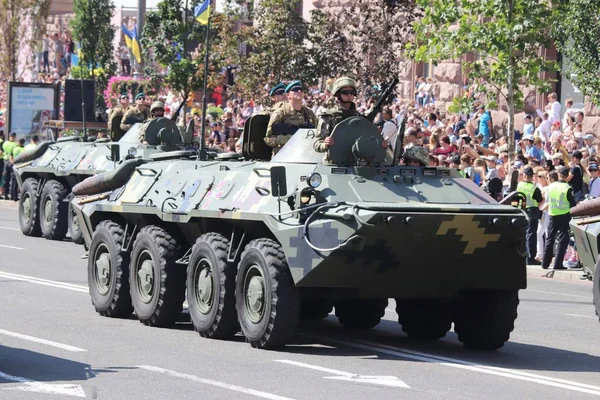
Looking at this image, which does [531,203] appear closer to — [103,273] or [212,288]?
[103,273]

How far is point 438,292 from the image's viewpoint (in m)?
13.2

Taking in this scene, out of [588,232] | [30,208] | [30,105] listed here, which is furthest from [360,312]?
[30,105]

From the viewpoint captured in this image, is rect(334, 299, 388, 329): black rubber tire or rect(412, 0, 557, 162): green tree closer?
rect(334, 299, 388, 329): black rubber tire

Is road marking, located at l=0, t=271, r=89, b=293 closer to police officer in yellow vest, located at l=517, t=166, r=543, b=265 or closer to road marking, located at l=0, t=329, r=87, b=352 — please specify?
road marking, located at l=0, t=329, r=87, b=352

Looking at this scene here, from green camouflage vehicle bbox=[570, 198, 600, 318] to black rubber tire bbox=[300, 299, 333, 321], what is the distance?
10.0ft

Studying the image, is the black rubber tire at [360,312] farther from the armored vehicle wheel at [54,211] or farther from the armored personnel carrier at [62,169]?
the armored vehicle wheel at [54,211]

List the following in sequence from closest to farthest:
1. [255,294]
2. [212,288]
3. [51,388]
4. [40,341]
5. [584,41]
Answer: [51,388] → [255,294] → [40,341] → [212,288] → [584,41]

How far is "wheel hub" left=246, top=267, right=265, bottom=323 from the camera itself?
43.3ft

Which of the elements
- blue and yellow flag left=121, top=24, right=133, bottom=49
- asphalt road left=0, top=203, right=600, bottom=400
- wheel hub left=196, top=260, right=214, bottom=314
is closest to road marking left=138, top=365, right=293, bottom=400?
asphalt road left=0, top=203, right=600, bottom=400

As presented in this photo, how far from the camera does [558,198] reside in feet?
76.5

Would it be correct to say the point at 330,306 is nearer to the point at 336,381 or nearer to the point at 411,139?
the point at 336,381

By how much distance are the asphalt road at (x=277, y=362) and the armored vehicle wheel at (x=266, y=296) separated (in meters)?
0.18

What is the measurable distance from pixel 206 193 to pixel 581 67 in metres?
11.5

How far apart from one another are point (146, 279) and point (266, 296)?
101 inches
